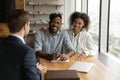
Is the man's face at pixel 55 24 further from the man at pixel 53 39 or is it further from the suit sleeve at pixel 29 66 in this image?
the suit sleeve at pixel 29 66

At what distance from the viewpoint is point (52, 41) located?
3010 mm

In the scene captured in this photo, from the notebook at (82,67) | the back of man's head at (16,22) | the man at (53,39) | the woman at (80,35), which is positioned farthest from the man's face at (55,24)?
the back of man's head at (16,22)

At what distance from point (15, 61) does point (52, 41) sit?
5.16 feet

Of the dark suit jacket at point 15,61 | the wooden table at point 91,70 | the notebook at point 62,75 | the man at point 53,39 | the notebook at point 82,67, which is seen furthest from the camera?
the man at point 53,39

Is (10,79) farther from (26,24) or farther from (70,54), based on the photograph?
(70,54)

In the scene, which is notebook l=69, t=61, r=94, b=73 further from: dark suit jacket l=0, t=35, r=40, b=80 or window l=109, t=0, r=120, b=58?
window l=109, t=0, r=120, b=58

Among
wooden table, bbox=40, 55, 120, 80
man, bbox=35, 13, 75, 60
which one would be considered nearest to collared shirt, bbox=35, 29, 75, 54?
man, bbox=35, 13, 75, 60

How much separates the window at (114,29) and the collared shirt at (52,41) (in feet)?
2.43

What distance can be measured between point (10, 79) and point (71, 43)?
1.67m

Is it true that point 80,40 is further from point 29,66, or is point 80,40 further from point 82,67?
point 29,66

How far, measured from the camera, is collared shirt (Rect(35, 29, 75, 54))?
2944 mm

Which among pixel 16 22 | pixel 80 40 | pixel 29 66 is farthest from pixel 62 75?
pixel 80 40

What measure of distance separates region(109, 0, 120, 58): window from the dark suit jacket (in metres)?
2.00

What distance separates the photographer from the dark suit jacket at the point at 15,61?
57.1 inches
